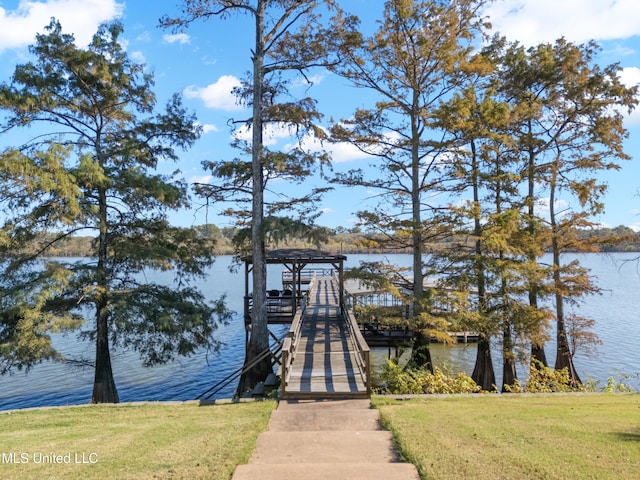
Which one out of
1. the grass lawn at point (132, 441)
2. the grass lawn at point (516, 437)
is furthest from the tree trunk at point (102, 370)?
the grass lawn at point (516, 437)

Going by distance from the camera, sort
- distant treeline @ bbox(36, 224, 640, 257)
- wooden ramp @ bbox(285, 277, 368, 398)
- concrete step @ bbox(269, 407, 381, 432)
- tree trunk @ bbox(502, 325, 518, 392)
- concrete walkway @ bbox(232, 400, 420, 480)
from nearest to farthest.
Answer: concrete walkway @ bbox(232, 400, 420, 480), concrete step @ bbox(269, 407, 381, 432), wooden ramp @ bbox(285, 277, 368, 398), distant treeline @ bbox(36, 224, 640, 257), tree trunk @ bbox(502, 325, 518, 392)

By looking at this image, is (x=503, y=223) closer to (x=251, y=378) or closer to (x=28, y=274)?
(x=251, y=378)

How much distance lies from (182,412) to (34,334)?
4.59 meters

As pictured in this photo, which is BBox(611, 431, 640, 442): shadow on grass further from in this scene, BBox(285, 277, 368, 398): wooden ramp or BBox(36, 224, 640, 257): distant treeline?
BBox(36, 224, 640, 257): distant treeline

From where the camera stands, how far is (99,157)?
1235 cm

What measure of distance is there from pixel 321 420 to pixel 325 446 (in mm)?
1537

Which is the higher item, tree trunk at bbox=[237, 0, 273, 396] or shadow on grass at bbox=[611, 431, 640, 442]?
tree trunk at bbox=[237, 0, 273, 396]

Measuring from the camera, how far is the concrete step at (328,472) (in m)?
4.22

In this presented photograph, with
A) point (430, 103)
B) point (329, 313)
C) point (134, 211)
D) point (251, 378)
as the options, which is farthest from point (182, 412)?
point (430, 103)

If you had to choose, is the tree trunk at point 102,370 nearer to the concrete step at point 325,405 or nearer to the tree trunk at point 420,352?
the concrete step at point 325,405

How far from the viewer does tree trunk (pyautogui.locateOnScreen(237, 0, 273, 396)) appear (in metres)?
13.9

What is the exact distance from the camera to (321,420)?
6941mm

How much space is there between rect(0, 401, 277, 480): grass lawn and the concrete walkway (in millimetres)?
266

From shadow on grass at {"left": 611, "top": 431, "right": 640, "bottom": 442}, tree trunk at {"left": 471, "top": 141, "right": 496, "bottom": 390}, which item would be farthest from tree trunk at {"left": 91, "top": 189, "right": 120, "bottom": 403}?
shadow on grass at {"left": 611, "top": 431, "right": 640, "bottom": 442}
